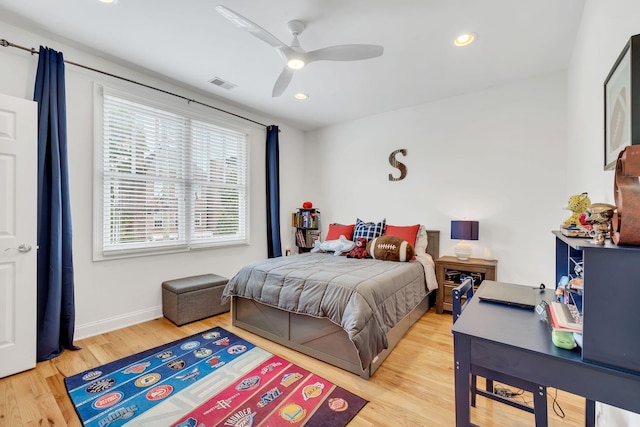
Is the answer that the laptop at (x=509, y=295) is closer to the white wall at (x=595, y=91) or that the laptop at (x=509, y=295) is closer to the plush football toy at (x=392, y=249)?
the white wall at (x=595, y=91)

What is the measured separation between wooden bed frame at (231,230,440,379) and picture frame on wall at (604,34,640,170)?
1.87m

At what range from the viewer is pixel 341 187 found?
472 cm

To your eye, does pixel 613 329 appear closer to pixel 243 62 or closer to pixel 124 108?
pixel 243 62

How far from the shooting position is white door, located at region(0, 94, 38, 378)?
6.75ft

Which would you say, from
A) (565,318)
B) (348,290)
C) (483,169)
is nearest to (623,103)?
(565,318)

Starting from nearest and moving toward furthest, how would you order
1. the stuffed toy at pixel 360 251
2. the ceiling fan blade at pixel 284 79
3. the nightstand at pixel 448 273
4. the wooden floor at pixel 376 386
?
the wooden floor at pixel 376 386 → the ceiling fan blade at pixel 284 79 → the nightstand at pixel 448 273 → the stuffed toy at pixel 360 251

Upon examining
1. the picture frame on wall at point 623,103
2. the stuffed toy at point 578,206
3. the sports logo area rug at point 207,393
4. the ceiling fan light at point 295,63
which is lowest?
the sports logo area rug at point 207,393

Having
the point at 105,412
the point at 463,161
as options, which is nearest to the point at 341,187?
the point at 463,161

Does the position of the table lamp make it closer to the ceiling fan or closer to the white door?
the ceiling fan

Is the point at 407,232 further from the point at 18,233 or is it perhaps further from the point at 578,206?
the point at 18,233

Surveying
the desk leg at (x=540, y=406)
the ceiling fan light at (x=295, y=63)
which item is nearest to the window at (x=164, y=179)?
the ceiling fan light at (x=295, y=63)

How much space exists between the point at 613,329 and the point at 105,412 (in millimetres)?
2481

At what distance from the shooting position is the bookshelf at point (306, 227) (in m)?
4.76

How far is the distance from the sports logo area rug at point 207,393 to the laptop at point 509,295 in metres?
1.04
